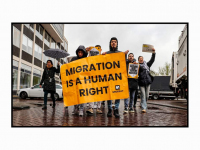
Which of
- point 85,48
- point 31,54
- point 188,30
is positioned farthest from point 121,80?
point 31,54

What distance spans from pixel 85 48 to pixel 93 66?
2.55ft

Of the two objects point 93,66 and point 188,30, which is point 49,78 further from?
point 188,30

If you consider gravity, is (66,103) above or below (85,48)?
below

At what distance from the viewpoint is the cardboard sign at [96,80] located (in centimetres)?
555

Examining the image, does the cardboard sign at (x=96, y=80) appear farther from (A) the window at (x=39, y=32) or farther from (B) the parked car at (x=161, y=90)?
(A) the window at (x=39, y=32)

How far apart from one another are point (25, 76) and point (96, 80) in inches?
850

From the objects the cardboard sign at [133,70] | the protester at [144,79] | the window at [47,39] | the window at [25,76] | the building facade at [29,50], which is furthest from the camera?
the window at [47,39]

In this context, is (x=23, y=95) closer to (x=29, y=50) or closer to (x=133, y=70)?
(x=29, y=50)

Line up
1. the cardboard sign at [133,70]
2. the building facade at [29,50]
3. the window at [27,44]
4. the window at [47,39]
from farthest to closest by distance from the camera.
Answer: the window at [47,39]
the window at [27,44]
the building facade at [29,50]
the cardboard sign at [133,70]

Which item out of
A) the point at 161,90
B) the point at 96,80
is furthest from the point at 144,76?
the point at 161,90

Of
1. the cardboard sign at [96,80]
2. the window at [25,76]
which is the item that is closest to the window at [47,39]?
the window at [25,76]

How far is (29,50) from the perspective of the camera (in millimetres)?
27625

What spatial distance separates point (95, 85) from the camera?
5.55m

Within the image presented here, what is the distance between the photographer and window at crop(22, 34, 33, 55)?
83.6 ft
